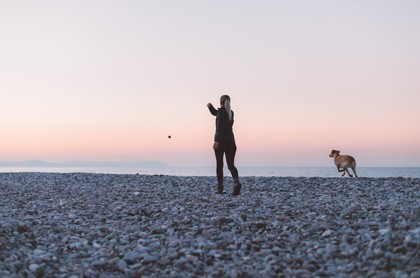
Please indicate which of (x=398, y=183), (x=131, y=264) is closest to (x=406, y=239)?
(x=131, y=264)

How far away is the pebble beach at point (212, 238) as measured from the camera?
6867 mm

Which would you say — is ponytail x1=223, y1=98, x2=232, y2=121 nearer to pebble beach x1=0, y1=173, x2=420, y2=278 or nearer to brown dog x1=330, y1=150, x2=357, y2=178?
pebble beach x1=0, y1=173, x2=420, y2=278

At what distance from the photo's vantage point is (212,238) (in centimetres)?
850

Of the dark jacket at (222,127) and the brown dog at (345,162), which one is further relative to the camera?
the brown dog at (345,162)

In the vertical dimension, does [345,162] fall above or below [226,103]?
below

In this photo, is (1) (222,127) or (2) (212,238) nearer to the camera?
(2) (212,238)

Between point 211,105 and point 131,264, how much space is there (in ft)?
24.6

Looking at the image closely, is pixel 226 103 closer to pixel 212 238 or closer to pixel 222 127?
pixel 222 127

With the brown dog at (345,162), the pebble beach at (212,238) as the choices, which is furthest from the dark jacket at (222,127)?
the brown dog at (345,162)

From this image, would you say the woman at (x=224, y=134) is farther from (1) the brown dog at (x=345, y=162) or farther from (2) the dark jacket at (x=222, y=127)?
(1) the brown dog at (x=345, y=162)

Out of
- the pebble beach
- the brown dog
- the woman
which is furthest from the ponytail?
the brown dog

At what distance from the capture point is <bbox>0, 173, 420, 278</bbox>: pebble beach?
6.87 m

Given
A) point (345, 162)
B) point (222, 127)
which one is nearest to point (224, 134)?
point (222, 127)

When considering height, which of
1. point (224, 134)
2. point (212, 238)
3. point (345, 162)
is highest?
point (224, 134)
